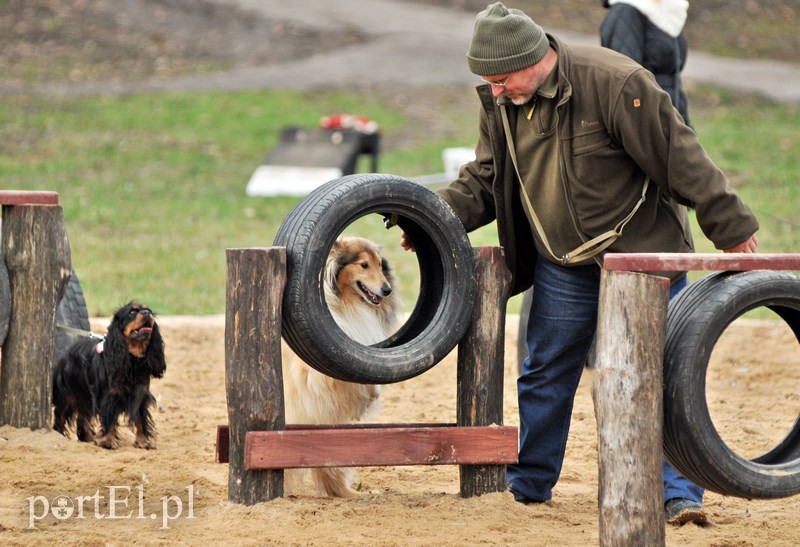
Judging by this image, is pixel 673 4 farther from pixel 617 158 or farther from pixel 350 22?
pixel 350 22

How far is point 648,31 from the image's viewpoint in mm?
6375

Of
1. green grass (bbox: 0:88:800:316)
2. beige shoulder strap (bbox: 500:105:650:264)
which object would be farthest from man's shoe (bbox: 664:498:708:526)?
green grass (bbox: 0:88:800:316)

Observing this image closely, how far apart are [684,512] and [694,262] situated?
1.34 m

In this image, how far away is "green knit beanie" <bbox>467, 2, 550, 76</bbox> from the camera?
436cm

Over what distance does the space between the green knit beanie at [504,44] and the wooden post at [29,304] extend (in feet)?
8.18

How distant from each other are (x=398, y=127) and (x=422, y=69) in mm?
3473

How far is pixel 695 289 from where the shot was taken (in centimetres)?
407

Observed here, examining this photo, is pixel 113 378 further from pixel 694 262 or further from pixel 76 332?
pixel 694 262

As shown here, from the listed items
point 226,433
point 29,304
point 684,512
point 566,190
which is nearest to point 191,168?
point 29,304

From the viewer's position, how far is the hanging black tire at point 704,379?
388 cm

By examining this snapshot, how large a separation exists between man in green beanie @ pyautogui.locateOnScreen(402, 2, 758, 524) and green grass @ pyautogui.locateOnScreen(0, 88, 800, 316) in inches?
194

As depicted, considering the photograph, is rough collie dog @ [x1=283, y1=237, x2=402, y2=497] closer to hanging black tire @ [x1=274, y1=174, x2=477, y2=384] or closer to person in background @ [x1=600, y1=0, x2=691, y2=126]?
hanging black tire @ [x1=274, y1=174, x2=477, y2=384]

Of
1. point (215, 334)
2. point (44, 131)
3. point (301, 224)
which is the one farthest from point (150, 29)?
point (301, 224)

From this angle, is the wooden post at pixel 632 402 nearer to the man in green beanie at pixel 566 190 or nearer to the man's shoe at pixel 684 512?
the man in green beanie at pixel 566 190
